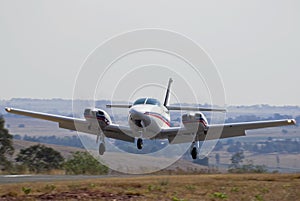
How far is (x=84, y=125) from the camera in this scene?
46719 mm

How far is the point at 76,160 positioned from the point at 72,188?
30.0 m

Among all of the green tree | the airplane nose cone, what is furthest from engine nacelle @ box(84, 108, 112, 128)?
the green tree

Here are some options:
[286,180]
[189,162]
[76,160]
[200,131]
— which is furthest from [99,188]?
[189,162]

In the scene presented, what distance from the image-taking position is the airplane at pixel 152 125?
42312 mm

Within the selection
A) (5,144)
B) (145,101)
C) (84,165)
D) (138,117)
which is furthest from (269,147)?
(138,117)

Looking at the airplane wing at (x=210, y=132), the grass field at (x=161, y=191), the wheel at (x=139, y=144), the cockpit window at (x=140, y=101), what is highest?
the cockpit window at (x=140, y=101)

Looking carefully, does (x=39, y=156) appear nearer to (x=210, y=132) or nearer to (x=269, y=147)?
(x=210, y=132)

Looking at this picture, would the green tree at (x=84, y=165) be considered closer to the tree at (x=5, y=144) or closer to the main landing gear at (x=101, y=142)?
the main landing gear at (x=101, y=142)

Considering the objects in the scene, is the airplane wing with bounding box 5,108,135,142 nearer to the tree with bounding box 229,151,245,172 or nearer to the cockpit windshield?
the cockpit windshield

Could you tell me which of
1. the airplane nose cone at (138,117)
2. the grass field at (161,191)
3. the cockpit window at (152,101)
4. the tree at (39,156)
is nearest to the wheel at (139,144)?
the airplane nose cone at (138,117)

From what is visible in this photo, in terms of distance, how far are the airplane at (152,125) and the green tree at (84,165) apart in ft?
7.28

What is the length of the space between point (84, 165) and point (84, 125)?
3.90 m

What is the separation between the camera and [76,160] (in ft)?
171

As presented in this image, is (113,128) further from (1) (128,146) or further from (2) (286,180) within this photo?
(1) (128,146)
